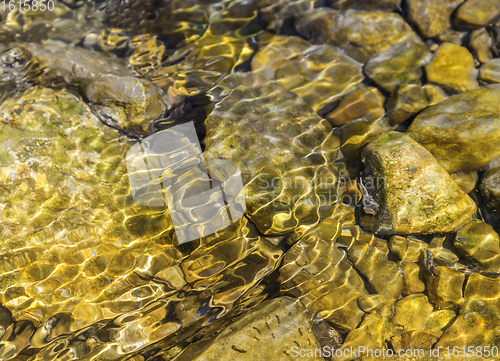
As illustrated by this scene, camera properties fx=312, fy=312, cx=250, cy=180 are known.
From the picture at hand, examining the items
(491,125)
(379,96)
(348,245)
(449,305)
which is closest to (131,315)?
(348,245)

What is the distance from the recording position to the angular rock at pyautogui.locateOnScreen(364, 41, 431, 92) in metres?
3.68

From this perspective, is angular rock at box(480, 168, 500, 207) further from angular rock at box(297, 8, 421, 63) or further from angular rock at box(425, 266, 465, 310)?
angular rock at box(297, 8, 421, 63)

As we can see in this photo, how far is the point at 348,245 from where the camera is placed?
3.05 metres

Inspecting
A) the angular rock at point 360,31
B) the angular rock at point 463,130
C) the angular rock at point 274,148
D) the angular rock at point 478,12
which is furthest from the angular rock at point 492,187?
the angular rock at point 478,12

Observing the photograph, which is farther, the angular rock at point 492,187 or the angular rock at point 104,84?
the angular rock at point 104,84

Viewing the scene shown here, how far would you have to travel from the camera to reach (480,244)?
2.92 meters

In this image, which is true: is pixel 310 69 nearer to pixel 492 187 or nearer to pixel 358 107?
pixel 358 107

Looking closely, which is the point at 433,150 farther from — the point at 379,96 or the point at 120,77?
the point at 120,77

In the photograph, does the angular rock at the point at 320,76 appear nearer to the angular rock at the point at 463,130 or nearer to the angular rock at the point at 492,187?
the angular rock at the point at 463,130

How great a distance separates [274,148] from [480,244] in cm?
213

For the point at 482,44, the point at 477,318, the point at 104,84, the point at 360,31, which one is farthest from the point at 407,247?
the point at 104,84

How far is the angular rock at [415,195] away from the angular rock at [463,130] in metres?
0.22

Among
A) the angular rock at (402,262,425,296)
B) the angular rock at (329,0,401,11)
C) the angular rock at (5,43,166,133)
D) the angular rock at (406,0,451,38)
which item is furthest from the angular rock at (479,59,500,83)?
the angular rock at (5,43,166,133)

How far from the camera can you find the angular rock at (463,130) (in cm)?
301
